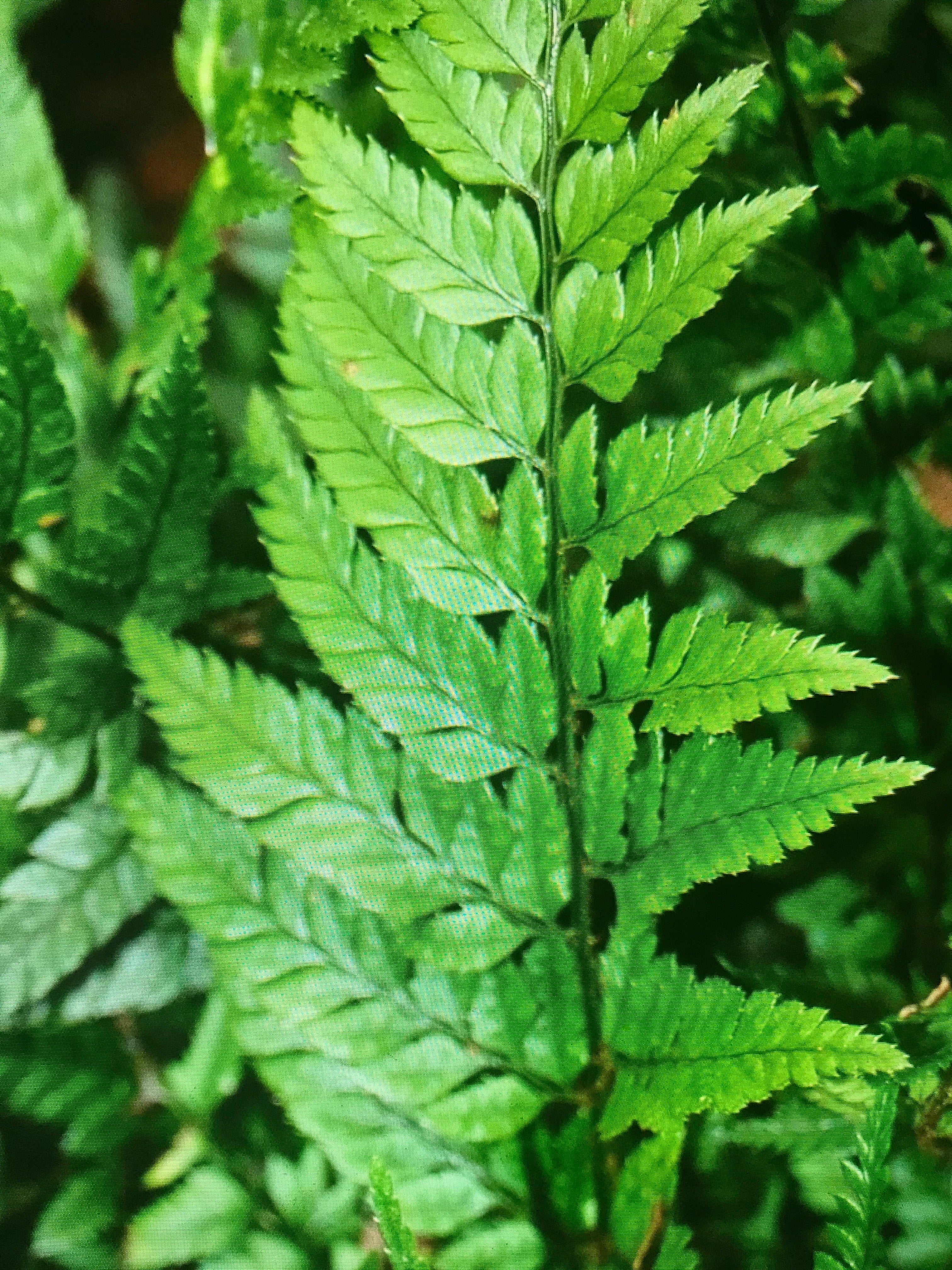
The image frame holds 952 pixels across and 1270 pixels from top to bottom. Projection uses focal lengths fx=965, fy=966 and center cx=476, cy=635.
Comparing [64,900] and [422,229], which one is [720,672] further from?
[64,900]

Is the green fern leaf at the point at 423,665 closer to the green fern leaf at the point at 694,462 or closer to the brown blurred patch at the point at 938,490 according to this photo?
the green fern leaf at the point at 694,462

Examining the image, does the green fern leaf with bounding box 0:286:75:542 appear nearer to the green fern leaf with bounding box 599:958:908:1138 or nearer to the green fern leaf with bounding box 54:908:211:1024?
the green fern leaf with bounding box 54:908:211:1024

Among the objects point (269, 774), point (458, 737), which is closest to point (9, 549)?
point (269, 774)

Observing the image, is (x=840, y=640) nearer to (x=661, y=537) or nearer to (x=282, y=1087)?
(x=661, y=537)

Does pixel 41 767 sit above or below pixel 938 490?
below

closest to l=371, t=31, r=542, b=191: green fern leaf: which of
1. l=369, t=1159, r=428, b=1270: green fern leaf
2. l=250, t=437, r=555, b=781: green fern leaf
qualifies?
l=250, t=437, r=555, b=781: green fern leaf

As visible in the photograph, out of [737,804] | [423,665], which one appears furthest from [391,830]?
[737,804]
